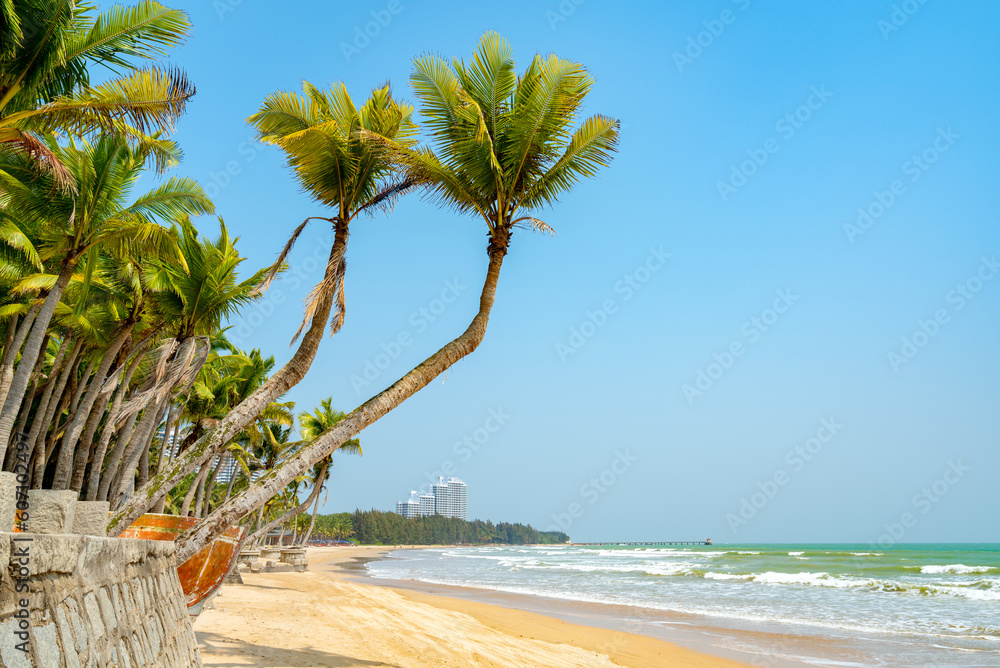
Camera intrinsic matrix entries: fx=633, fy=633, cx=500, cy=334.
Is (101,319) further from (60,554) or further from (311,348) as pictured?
(60,554)

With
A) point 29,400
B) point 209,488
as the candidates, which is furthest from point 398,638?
point 209,488

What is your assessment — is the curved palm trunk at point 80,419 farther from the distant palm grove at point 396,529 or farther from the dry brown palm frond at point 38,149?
the distant palm grove at point 396,529

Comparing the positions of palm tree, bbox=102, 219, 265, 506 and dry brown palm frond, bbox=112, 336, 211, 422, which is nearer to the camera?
dry brown palm frond, bbox=112, 336, 211, 422

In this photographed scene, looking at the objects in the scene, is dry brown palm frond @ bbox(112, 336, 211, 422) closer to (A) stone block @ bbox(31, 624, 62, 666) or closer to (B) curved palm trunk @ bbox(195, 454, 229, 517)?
(A) stone block @ bbox(31, 624, 62, 666)

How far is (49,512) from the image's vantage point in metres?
2.91

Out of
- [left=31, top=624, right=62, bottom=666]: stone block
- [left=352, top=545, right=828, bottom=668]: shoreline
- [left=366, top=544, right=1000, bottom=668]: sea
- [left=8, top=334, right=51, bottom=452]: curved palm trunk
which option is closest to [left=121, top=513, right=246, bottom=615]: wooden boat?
[left=31, top=624, right=62, bottom=666]: stone block

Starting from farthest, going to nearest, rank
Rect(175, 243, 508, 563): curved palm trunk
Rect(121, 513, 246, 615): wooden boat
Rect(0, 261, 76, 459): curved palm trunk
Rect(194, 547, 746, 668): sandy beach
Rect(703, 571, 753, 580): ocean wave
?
Rect(703, 571, 753, 580): ocean wave < Rect(194, 547, 746, 668): sandy beach < Rect(0, 261, 76, 459): curved palm trunk < Rect(121, 513, 246, 615): wooden boat < Rect(175, 243, 508, 563): curved palm trunk

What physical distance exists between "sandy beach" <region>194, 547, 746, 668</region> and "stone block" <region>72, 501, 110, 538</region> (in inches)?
206

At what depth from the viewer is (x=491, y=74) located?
325 inches

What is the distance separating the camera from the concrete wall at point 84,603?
219 cm

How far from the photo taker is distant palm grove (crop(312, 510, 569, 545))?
12183 centimetres

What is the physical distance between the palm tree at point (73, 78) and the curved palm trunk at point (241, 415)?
3.00 meters

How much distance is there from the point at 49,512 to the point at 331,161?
5932mm

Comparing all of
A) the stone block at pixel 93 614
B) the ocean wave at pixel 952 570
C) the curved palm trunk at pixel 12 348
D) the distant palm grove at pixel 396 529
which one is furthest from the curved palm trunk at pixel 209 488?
the distant palm grove at pixel 396 529
